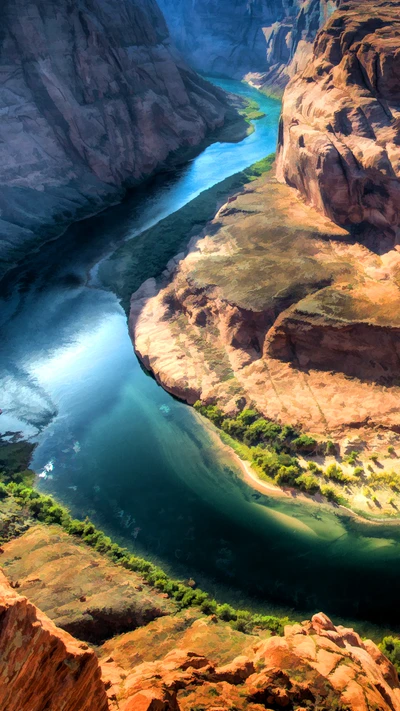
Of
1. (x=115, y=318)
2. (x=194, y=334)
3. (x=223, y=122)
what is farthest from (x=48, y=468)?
(x=223, y=122)

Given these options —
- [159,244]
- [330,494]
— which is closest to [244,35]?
[159,244]

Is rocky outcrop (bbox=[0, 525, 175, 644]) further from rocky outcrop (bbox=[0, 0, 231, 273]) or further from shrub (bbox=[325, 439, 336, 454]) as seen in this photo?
rocky outcrop (bbox=[0, 0, 231, 273])

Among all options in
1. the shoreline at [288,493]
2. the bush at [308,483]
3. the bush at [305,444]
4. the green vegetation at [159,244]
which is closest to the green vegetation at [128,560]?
the shoreline at [288,493]

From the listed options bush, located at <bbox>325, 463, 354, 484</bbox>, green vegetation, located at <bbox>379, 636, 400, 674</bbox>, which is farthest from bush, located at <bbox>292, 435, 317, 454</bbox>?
green vegetation, located at <bbox>379, 636, 400, 674</bbox>

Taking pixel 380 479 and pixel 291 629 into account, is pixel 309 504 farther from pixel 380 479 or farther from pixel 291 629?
pixel 291 629

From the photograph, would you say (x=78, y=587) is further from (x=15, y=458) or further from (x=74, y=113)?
(x=74, y=113)

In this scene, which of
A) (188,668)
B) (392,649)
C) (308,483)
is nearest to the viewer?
(188,668)
